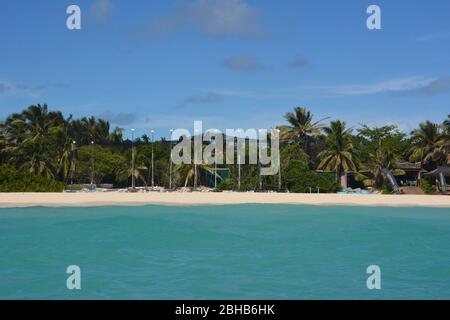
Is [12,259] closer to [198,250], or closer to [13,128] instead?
[198,250]

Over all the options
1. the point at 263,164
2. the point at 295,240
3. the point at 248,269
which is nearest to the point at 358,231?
the point at 295,240

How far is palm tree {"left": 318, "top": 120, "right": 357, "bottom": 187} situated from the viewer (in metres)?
45.8

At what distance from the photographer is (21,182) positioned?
38.3 meters

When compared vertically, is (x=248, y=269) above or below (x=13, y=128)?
below

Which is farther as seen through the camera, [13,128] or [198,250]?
[13,128]

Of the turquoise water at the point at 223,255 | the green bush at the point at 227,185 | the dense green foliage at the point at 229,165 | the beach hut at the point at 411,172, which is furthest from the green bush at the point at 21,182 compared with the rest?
the beach hut at the point at 411,172

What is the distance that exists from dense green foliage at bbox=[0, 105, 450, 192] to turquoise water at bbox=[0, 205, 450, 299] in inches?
705

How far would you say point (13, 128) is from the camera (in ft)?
163

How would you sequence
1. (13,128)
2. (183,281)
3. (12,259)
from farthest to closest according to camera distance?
1. (13,128)
2. (12,259)
3. (183,281)

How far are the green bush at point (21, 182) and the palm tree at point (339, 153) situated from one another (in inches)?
889

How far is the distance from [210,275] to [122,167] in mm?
39408

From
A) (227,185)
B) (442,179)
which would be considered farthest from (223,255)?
(227,185)
